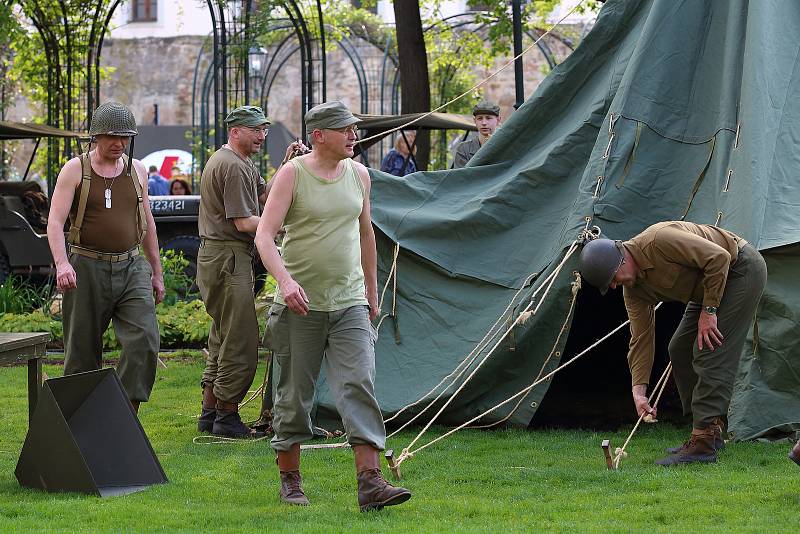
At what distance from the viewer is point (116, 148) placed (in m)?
6.64

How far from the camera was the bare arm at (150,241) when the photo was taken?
6.89 metres

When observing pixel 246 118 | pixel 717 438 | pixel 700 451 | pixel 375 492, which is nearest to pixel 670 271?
pixel 700 451

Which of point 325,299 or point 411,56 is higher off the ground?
point 411,56

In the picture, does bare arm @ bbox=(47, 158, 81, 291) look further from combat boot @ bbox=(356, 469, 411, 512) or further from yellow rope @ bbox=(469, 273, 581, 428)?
yellow rope @ bbox=(469, 273, 581, 428)

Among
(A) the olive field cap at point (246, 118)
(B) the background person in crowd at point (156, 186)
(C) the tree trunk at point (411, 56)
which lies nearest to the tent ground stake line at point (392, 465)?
(A) the olive field cap at point (246, 118)

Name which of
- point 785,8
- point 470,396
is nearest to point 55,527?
point 470,396

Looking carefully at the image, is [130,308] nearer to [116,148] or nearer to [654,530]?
[116,148]

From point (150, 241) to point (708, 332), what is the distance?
2937 mm

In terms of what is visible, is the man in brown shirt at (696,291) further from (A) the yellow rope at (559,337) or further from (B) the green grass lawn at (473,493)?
(A) the yellow rope at (559,337)

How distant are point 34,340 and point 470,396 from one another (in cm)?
250

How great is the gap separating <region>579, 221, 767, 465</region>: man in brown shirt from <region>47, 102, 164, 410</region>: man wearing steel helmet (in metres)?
2.30

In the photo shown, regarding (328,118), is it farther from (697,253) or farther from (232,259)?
(232,259)

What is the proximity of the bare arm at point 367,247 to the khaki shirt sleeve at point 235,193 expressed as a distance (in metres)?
1.69

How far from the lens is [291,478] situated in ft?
18.8
